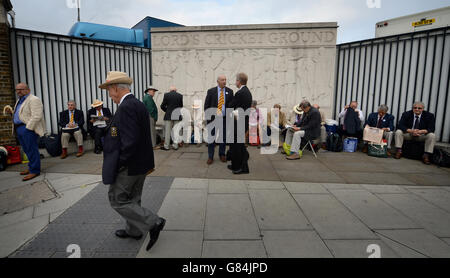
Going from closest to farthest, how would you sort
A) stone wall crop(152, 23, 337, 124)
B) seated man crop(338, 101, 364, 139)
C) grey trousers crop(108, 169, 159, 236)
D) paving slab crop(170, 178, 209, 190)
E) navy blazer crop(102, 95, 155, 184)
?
navy blazer crop(102, 95, 155, 184) < grey trousers crop(108, 169, 159, 236) < paving slab crop(170, 178, 209, 190) < seated man crop(338, 101, 364, 139) < stone wall crop(152, 23, 337, 124)

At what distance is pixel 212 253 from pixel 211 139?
3343mm

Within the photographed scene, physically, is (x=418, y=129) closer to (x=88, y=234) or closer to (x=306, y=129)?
(x=306, y=129)

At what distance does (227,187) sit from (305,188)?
52.9 inches

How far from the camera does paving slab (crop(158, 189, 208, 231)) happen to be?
2883 millimetres

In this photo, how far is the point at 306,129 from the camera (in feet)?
20.1

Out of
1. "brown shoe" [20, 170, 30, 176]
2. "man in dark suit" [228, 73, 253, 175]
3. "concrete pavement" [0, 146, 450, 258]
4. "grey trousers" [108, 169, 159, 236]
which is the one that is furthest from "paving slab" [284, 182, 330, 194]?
"brown shoe" [20, 170, 30, 176]

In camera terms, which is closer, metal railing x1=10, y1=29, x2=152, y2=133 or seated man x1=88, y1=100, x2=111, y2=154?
metal railing x1=10, y1=29, x2=152, y2=133

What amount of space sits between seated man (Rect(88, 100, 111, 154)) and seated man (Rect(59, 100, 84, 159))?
305 millimetres

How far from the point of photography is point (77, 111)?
6539mm

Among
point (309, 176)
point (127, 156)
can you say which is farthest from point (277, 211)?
point (127, 156)

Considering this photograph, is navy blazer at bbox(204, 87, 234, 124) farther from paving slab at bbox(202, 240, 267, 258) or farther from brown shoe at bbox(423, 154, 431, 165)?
brown shoe at bbox(423, 154, 431, 165)

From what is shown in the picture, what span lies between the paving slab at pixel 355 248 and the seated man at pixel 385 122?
16.0 feet

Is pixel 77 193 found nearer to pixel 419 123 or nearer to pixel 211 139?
pixel 211 139

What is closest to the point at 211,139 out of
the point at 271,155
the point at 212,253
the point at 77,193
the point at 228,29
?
the point at 271,155
